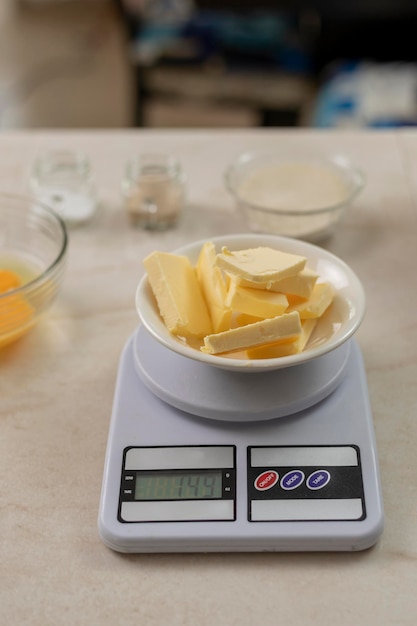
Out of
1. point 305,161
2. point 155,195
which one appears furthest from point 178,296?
point 305,161

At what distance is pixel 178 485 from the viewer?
2.41ft

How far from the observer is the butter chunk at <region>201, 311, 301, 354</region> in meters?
0.73

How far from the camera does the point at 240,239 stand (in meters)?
0.87

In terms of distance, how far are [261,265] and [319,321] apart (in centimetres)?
9

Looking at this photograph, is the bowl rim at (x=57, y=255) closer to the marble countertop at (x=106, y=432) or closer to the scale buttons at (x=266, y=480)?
the marble countertop at (x=106, y=432)

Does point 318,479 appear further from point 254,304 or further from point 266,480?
point 254,304

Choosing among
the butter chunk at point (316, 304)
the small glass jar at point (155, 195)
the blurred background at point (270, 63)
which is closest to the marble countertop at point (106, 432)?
the small glass jar at point (155, 195)

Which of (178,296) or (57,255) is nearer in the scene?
(178,296)

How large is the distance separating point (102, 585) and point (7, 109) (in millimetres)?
2242

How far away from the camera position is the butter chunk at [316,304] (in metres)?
0.78

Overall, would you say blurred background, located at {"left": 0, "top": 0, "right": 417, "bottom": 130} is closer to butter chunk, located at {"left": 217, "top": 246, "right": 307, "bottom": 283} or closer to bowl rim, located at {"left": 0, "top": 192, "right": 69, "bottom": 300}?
bowl rim, located at {"left": 0, "top": 192, "right": 69, "bottom": 300}

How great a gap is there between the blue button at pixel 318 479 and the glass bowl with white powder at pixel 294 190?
0.40 m

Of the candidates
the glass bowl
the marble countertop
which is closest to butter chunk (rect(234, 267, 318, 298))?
the marble countertop

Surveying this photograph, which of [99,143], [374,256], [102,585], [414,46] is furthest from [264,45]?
[102,585]
